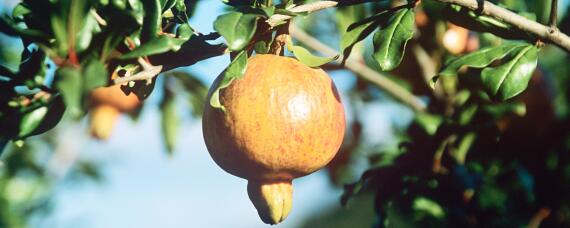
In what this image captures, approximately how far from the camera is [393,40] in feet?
3.51

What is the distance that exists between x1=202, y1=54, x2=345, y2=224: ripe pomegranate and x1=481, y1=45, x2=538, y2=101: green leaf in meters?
0.29

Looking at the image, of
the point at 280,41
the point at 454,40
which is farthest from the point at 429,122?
the point at 280,41

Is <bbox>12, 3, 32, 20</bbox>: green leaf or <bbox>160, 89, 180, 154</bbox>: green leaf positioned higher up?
<bbox>12, 3, 32, 20</bbox>: green leaf

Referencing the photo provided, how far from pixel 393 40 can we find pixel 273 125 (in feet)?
0.91

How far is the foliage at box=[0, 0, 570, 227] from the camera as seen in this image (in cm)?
88

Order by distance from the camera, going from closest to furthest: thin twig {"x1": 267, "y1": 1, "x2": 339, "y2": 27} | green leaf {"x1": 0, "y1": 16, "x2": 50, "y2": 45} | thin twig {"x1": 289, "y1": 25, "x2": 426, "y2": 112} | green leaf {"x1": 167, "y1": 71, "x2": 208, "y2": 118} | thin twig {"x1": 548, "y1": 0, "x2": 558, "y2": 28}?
green leaf {"x1": 0, "y1": 16, "x2": 50, "y2": 45} → thin twig {"x1": 267, "y1": 1, "x2": 339, "y2": 27} → thin twig {"x1": 548, "y1": 0, "x2": 558, "y2": 28} → thin twig {"x1": 289, "y1": 25, "x2": 426, "y2": 112} → green leaf {"x1": 167, "y1": 71, "x2": 208, "y2": 118}

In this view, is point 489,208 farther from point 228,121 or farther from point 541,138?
point 228,121

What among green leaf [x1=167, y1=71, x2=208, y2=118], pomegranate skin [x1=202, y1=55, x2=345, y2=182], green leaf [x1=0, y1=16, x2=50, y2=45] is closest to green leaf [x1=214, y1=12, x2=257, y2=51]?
pomegranate skin [x1=202, y1=55, x2=345, y2=182]

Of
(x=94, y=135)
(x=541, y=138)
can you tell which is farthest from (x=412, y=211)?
(x=94, y=135)

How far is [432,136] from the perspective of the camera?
1708mm

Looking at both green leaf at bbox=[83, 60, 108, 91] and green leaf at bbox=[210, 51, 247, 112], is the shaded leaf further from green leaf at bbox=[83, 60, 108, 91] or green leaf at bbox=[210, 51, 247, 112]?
green leaf at bbox=[83, 60, 108, 91]

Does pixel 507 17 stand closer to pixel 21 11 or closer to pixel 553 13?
pixel 553 13

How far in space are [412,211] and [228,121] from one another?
89 cm

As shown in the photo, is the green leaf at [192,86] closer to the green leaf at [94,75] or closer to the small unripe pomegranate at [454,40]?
the small unripe pomegranate at [454,40]
